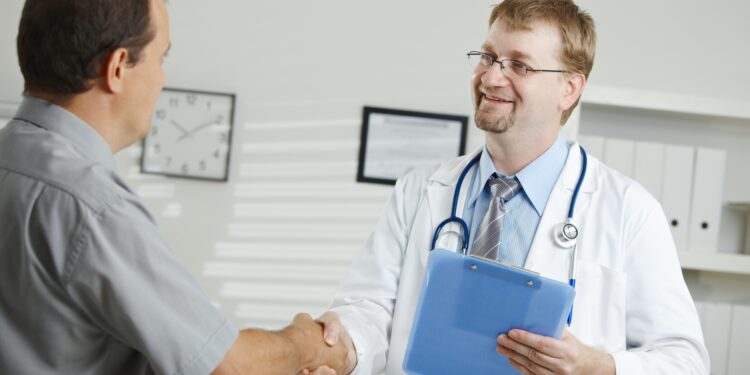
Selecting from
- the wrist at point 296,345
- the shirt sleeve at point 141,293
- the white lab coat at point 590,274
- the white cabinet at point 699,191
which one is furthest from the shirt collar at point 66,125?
the white cabinet at point 699,191

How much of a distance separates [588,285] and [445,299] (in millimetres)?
364

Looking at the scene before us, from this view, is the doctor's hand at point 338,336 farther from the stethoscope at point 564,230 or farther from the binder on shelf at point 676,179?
the binder on shelf at point 676,179

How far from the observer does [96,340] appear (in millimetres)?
1040

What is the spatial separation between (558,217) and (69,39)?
1116 millimetres

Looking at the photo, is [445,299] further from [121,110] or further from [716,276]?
[716,276]

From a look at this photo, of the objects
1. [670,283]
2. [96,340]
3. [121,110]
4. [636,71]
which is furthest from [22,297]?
[636,71]

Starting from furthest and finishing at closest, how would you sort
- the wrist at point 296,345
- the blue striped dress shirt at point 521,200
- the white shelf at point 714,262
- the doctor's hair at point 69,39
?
the white shelf at point 714,262
the blue striped dress shirt at point 521,200
the wrist at point 296,345
the doctor's hair at point 69,39

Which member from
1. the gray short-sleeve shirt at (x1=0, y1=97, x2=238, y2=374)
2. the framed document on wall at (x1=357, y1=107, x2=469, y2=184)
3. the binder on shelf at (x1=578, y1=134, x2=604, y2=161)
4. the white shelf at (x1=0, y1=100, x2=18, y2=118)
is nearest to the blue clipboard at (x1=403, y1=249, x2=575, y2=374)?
the gray short-sleeve shirt at (x1=0, y1=97, x2=238, y2=374)

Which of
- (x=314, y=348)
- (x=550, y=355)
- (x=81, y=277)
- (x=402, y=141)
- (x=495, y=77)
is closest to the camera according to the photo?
(x=81, y=277)

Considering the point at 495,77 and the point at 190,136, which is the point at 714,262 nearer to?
the point at 495,77

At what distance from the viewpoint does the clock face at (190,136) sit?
314cm

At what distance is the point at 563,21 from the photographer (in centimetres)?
179

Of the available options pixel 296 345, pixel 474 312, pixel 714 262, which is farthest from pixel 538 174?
pixel 714 262

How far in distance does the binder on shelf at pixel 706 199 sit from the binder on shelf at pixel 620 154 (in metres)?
0.25
